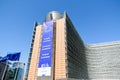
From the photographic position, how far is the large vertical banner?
3369cm

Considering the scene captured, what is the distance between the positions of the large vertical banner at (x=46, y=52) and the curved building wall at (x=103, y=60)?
40.1 m

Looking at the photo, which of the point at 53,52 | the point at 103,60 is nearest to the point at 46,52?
the point at 53,52

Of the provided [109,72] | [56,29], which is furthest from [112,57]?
[56,29]

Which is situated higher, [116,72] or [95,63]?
[95,63]

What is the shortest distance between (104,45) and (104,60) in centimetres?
933

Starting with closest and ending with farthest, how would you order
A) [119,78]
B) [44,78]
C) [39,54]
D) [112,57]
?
[44,78], [39,54], [119,78], [112,57]

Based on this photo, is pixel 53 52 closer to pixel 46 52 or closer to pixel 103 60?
pixel 46 52

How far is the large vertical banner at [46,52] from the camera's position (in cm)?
3369

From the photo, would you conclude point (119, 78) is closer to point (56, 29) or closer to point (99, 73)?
point (99, 73)

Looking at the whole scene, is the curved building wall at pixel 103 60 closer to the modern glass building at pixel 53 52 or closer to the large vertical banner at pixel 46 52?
the modern glass building at pixel 53 52

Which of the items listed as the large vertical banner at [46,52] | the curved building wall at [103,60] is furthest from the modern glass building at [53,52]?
the curved building wall at [103,60]

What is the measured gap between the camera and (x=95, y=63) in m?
72.2

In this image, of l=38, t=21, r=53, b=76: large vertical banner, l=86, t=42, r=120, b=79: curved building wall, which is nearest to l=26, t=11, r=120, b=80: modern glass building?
l=38, t=21, r=53, b=76: large vertical banner

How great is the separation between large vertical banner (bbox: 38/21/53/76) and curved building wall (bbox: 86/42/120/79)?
40.1 metres
